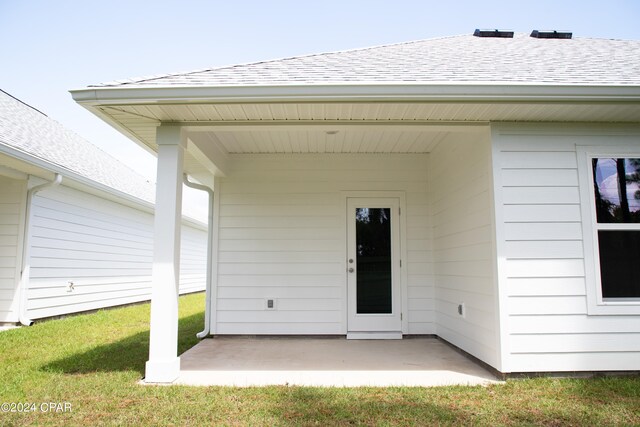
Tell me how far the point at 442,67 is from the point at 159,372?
151 inches

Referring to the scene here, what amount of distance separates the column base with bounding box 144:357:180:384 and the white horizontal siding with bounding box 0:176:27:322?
4190 millimetres

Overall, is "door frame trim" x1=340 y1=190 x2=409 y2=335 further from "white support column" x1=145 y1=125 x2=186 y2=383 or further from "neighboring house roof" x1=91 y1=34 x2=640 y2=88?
"white support column" x1=145 y1=125 x2=186 y2=383

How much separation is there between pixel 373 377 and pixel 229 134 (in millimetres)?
3263

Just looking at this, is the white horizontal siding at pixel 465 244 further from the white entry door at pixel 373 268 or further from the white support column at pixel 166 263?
the white support column at pixel 166 263

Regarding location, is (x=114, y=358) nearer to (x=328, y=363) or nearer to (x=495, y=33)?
(x=328, y=363)

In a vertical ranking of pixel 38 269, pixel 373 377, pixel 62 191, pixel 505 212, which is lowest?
pixel 373 377

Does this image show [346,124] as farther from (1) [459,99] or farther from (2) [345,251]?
(2) [345,251]

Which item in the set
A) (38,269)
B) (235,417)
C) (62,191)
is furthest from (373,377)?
(62,191)

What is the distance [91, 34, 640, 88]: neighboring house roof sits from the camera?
3549mm

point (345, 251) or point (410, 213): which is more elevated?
point (410, 213)

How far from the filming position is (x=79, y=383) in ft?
11.6

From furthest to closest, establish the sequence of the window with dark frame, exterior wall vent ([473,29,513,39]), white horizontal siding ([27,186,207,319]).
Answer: white horizontal siding ([27,186,207,319]), exterior wall vent ([473,29,513,39]), the window with dark frame

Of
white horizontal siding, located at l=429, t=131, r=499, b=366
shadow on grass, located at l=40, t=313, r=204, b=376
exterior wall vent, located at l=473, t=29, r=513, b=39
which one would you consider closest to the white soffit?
white horizontal siding, located at l=429, t=131, r=499, b=366

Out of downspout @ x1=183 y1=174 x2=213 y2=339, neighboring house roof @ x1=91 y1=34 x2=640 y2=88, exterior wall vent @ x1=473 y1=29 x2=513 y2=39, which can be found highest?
exterior wall vent @ x1=473 y1=29 x2=513 y2=39
